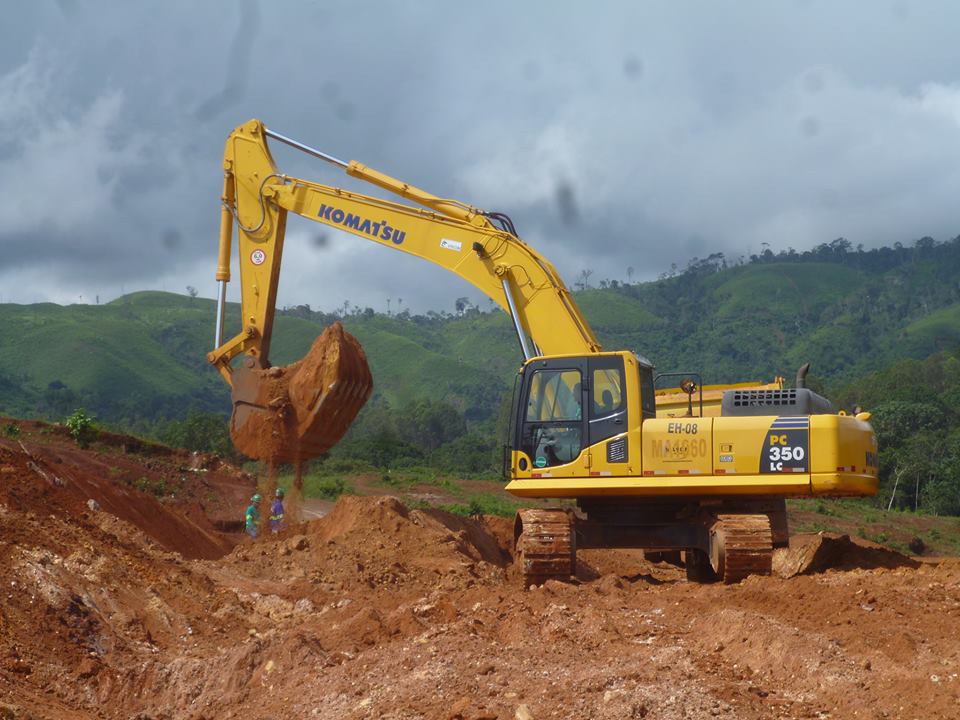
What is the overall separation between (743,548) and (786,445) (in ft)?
4.00

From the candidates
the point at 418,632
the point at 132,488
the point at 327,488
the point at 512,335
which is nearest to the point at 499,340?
the point at 512,335

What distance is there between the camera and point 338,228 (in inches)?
671

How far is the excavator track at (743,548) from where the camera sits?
489 inches

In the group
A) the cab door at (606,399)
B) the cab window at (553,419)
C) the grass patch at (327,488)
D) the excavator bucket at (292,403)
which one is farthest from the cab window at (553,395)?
the grass patch at (327,488)

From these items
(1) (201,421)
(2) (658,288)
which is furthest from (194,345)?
(1) (201,421)

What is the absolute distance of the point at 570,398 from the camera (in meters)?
13.2

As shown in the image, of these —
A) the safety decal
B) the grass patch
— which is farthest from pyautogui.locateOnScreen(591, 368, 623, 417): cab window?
the grass patch

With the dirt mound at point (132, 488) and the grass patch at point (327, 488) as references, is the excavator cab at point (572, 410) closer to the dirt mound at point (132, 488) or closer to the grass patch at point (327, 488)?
the dirt mound at point (132, 488)

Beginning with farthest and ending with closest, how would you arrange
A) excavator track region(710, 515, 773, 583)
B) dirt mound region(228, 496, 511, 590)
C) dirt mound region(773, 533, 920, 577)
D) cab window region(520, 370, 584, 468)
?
1. dirt mound region(228, 496, 511, 590)
2. dirt mound region(773, 533, 920, 577)
3. cab window region(520, 370, 584, 468)
4. excavator track region(710, 515, 773, 583)

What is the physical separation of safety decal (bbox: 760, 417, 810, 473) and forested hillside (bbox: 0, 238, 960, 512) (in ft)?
170

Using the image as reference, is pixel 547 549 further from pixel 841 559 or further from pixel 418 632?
pixel 841 559

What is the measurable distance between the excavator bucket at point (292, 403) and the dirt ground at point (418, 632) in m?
1.35

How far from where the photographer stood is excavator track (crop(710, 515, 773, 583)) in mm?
12430

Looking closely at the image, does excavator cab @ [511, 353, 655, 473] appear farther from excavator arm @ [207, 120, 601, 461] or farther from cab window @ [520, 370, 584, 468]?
excavator arm @ [207, 120, 601, 461]
